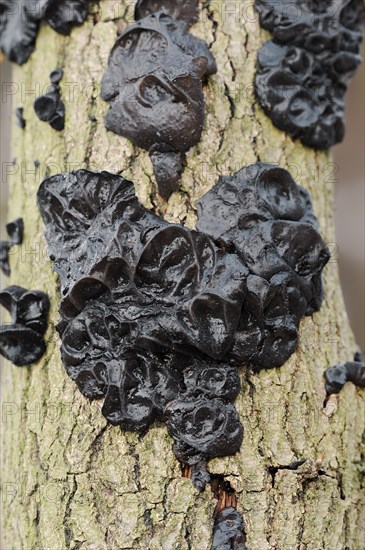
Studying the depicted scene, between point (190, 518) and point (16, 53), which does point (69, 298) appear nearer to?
point (190, 518)

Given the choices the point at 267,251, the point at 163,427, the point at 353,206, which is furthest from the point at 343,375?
the point at 353,206

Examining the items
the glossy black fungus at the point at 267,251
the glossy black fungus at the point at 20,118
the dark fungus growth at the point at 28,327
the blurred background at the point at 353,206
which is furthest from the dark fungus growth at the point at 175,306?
the blurred background at the point at 353,206

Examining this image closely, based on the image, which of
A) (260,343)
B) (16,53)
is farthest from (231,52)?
(260,343)

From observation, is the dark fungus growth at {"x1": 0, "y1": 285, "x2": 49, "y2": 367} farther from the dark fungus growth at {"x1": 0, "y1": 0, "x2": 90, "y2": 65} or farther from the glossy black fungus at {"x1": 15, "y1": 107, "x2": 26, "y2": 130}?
the dark fungus growth at {"x1": 0, "y1": 0, "x2": 90, "y2": 65}

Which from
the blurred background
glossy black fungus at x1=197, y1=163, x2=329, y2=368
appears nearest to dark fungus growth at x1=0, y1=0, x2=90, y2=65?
glossy black fungus at x1=197, y1=163, x2=329, y2=368

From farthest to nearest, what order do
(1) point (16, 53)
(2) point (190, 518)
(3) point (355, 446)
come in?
(1) point (16, 53) → (3) point (355, 446) → (2) point (190, 518)

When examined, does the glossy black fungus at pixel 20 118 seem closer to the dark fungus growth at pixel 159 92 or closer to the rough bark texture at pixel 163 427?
the rough bark texture at pixel 163 427

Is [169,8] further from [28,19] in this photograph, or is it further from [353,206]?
[353,206]
